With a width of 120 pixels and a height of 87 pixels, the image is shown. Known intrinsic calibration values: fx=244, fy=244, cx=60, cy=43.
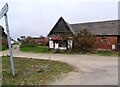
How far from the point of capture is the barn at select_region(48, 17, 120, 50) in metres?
39.5

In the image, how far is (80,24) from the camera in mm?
45719

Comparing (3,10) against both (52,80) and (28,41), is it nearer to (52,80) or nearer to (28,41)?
(52,80)

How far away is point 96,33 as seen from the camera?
41.0m

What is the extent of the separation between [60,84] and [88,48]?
89.3 feet

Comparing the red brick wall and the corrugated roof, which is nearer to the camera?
the red brick wall

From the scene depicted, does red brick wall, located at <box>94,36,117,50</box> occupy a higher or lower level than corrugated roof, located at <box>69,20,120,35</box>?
lower

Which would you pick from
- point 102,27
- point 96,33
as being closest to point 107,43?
point 96,33

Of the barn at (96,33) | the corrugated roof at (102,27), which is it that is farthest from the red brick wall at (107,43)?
the corrugated roof at (102,27)

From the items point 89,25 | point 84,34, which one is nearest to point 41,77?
point 84,34

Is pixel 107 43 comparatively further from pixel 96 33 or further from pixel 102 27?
pixel 102 27

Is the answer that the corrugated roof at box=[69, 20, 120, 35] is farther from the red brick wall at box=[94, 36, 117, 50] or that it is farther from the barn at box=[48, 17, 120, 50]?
the red brick wall at box=[94, 36, 117, 50]

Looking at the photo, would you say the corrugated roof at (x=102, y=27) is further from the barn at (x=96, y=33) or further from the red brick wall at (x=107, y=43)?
the red brick wall at (x=107, y=43)

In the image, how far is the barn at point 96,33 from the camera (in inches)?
1554

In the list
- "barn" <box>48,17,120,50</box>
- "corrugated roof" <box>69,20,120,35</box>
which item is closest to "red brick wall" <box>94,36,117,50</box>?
"barn" <box>48,17,120,50</box>
